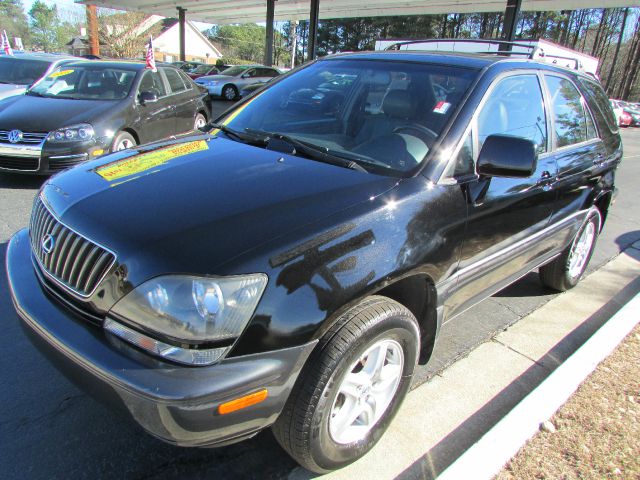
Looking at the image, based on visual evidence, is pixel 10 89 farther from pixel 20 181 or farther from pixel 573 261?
pixel 573 261

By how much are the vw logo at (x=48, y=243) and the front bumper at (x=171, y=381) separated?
322mm

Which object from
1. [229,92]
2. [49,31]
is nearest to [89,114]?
[229,92]

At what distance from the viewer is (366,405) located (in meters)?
2.16

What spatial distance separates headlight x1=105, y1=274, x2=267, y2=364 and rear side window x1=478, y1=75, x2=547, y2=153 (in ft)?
5.38

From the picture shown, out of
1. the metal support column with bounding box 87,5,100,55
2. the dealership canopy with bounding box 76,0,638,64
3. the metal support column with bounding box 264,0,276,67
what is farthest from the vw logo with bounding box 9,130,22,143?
the metal support column with bounding box 87,5,100,55

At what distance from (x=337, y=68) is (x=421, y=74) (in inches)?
26.1

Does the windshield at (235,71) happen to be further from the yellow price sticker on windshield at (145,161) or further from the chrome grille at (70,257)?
the chrome grille at (70,257)

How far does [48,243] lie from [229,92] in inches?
750

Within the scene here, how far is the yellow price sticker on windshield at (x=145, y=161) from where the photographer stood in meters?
2.31

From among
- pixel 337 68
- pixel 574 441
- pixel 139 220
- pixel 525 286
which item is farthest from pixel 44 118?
pixel 574 441

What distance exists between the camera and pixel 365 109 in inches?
115

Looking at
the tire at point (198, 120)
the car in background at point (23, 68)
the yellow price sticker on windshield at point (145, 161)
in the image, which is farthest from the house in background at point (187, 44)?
the yellow price sticker on windshield at point (145, 161)

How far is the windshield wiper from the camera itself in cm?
237

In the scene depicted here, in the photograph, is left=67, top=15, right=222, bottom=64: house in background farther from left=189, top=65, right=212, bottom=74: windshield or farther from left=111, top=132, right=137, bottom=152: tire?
left=111, top=132, right=137, bottom=152: tire
